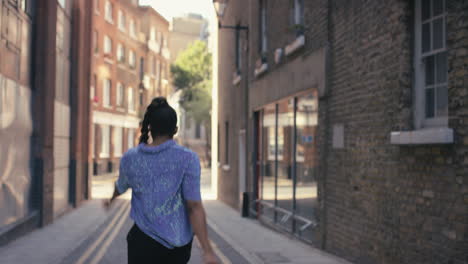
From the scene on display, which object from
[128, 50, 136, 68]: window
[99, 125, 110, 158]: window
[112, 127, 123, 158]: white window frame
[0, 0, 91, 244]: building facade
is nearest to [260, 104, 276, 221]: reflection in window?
[0, 0, 91, 244]: building facade

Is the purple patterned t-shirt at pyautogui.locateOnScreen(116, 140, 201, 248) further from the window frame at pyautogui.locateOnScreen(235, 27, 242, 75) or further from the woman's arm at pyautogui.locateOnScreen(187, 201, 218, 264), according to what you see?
the window frame at pyautogui.locateOnScreen(235, 27, 242, 75)

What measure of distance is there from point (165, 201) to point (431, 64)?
4450 mm

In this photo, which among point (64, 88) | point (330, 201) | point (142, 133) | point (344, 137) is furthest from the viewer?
point (64, 88)

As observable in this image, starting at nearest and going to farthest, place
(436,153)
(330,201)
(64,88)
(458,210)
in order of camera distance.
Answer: (458,210) < (436,153) < (330,201) < (64,88)

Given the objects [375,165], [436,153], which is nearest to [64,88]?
[375,165]

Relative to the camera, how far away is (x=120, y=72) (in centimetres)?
4125

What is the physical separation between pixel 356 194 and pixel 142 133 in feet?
18.7

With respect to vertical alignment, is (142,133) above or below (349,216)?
above

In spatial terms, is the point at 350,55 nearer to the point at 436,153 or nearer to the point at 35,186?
the point at 436,153

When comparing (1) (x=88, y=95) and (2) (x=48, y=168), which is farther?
(1) (x=88, y=95)

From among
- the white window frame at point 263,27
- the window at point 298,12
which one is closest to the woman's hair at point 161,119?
the window at point 298,12

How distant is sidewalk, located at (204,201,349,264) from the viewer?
359 inches

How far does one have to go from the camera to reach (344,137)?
9.17 m

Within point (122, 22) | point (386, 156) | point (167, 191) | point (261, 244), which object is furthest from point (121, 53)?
point (167, 191)
